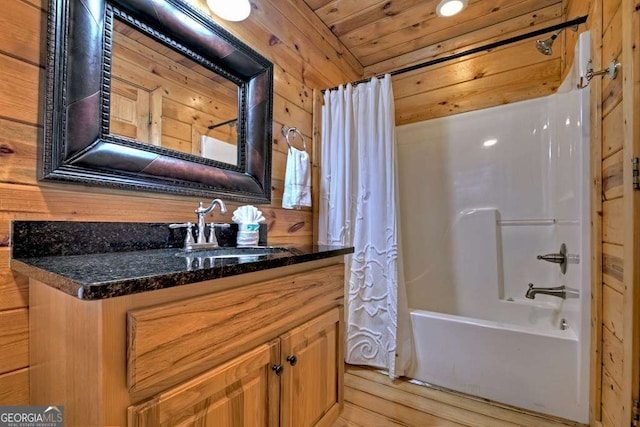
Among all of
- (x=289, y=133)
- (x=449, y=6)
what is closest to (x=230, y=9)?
(x=289, y=133)

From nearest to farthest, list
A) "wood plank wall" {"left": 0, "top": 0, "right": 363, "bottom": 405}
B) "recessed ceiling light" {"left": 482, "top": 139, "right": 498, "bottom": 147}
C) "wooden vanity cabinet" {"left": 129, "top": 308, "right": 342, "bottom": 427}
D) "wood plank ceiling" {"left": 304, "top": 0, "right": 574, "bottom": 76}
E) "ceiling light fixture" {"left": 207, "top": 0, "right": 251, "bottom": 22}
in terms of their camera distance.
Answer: "wooden vanity cabinet" {"left": 129, "top": 308, "right": 342, "bottom": 427} < "wood plank wall" {"left": 0, "top": 0, "right": 363, "bottom": 405} < "ceiling light fixture" {"left": 207, "top": 0, "right": 251, "bottom": 22} < "wood plank ceiling" {"left": 304, "top": 0, "right": 574, "bottom": 76} < "recessed ceiling light" {"left": 482, "top": 139, "right": 498, "bottom": 147}

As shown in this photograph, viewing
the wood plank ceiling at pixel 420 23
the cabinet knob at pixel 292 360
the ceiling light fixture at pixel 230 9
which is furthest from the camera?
the wood plank ceiling at pixel 420 23

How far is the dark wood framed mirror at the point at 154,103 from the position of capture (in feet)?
2.73

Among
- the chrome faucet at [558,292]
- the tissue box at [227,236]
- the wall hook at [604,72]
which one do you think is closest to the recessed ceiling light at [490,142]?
the wall hook at [604,72]

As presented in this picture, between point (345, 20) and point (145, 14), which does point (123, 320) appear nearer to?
point (145, 14)

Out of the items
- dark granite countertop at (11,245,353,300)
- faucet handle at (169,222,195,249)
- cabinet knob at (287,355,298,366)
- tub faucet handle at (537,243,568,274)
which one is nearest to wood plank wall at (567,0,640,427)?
tub faucet handle at (537,243,568,274)

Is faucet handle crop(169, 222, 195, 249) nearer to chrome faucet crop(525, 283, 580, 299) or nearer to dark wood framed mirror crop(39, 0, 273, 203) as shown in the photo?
dark wood framed mirror crop(39, 0, 273, 203)

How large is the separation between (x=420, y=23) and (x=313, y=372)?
92.8 inches

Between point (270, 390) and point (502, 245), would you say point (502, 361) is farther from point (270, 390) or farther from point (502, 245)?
point (270, 390)

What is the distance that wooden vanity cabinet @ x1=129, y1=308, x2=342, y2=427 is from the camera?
61 centimetres

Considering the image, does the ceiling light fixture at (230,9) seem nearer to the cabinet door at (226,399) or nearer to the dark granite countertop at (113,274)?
the dark granite countertop at (113,274)

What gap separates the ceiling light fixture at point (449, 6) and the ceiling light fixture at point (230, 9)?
1227 millimetres

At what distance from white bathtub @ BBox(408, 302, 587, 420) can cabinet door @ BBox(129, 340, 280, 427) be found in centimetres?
110

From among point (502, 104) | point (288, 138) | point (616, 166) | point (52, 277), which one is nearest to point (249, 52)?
point (288, 138)
